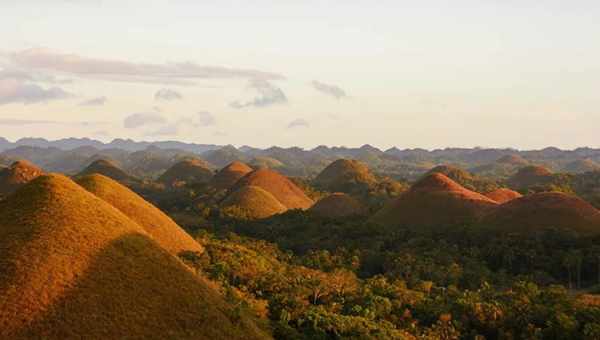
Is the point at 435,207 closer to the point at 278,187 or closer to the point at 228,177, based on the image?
the point at 278,187

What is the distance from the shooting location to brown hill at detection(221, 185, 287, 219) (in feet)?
357

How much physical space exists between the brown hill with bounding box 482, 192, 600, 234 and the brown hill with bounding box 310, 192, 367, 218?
107ft

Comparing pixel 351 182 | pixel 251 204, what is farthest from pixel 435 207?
pixel 351 182

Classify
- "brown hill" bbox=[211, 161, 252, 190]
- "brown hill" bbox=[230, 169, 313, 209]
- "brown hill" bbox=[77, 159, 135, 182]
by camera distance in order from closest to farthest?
"brown hill" bbox=[230, 169, 313, 209], "brown hill" bbox=[211, 161, 252, 190], "brown hill" bbox=[77, 159, 135, 182]

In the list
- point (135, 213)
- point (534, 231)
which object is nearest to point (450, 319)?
point (135, 213)

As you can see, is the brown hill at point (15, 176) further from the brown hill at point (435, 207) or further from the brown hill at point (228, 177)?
the brown hill at point (435, 207)

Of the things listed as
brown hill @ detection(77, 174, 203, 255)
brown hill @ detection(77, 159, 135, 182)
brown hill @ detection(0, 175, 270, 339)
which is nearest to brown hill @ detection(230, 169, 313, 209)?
brown hill @ detection(77, 159, 135, 182)

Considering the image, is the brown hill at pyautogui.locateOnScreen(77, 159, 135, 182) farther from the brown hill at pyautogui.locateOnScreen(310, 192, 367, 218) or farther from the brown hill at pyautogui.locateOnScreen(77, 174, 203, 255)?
the brown hill at pyautogui.locateOnScreen(77, 174, 203, 255)

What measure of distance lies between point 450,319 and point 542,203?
4977 cm

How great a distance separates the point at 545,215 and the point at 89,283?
68.5 m

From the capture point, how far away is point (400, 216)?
96.8 m

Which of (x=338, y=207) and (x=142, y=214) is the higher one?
(x=142, y=214)

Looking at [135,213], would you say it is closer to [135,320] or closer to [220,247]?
[220,247]

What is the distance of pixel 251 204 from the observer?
11412cm
